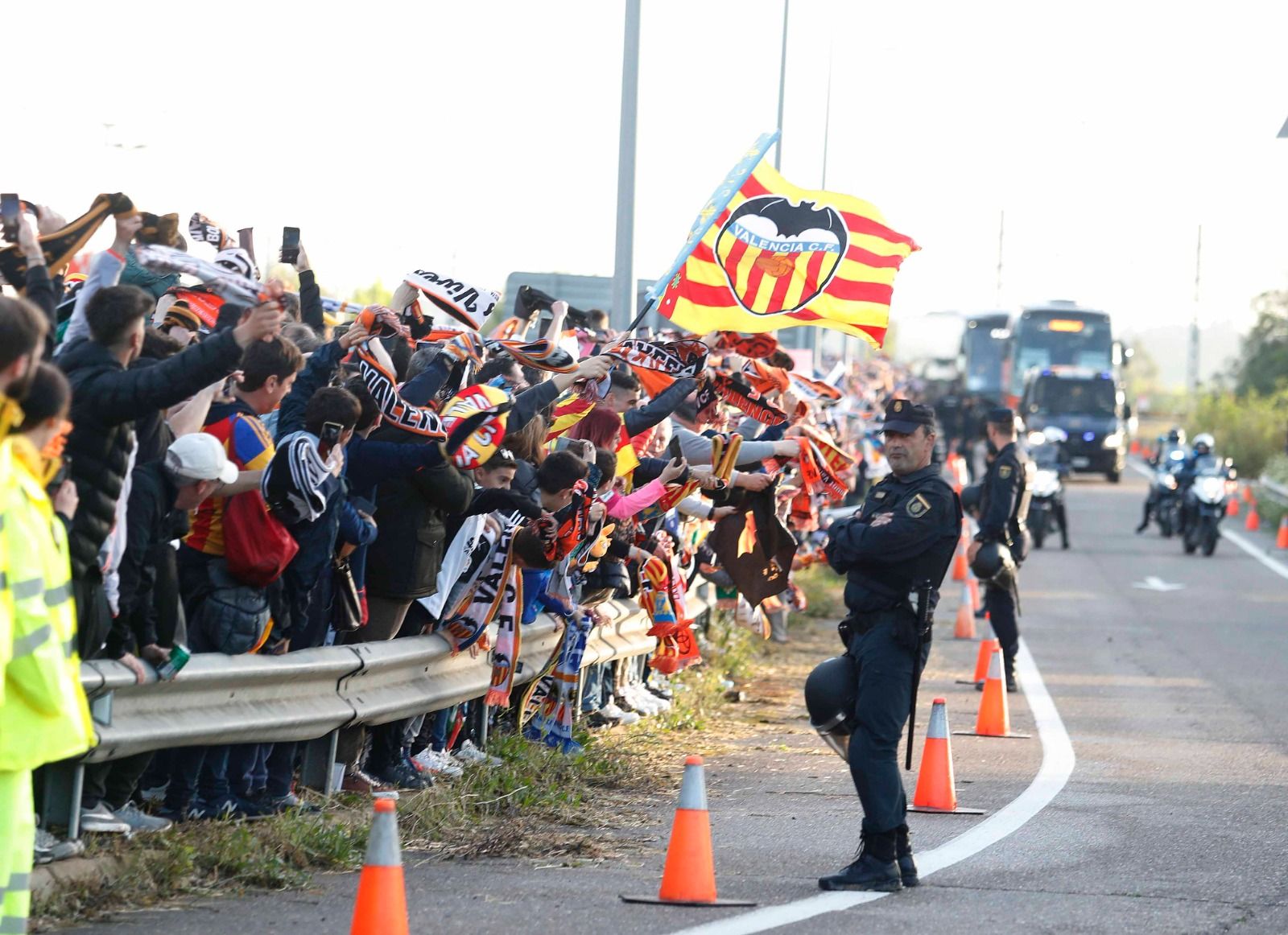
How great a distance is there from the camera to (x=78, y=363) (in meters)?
6.80

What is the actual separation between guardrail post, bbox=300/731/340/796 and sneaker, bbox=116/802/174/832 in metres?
1.17

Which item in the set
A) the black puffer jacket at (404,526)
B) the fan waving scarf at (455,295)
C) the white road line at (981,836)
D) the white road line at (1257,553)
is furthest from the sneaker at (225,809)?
the white road line at (1257,553)

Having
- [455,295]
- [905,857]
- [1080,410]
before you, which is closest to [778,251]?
[455,295]

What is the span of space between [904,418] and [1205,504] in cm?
2510

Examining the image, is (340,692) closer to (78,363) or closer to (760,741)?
(78,363)

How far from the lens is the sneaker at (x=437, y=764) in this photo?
31.6ft

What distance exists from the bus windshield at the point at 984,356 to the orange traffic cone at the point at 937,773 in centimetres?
5414

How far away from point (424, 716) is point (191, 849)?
8.59 feet

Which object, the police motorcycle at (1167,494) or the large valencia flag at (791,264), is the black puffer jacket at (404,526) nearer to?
the large valencia flag at (791,264)

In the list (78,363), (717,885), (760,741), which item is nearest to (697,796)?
(717,885)

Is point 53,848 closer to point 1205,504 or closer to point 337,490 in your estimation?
point 337,490

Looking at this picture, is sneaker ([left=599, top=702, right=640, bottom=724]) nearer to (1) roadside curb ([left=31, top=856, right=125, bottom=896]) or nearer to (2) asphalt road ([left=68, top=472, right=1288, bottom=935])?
(2) asphalt road ([left=68, top=472, right=1288, bottom=935])

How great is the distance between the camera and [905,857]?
26.6ft

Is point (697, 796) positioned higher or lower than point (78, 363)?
lower
